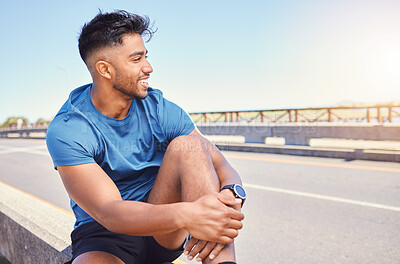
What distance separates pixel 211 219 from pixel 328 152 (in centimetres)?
820

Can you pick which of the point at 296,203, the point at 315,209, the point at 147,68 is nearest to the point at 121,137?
the point at 147,68

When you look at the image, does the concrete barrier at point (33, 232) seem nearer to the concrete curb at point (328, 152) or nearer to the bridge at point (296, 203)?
the bridge at point (296, 203)

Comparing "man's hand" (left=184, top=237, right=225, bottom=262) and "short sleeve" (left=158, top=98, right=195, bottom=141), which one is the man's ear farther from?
"man's hand" (left=184, top=237, right=225, bottom=262)

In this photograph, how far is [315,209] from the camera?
188 inches

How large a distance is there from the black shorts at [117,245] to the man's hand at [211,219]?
1.58 ft

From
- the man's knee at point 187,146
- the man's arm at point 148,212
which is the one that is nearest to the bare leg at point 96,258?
the man's arm at point 148,212

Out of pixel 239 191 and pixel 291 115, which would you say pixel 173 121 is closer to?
pixel 239 191

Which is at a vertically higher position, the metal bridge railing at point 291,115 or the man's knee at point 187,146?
the man's knee at point 187,146

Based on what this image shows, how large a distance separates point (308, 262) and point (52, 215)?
239 cm

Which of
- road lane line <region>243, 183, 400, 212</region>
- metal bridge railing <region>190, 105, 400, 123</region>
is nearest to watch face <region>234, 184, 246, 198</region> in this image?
road lane line <region>243, 183, 400, 212</region>

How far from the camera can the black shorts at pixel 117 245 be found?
72.1 inches

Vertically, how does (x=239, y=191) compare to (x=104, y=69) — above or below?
below

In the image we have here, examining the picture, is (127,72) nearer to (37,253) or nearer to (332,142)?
(37,253)

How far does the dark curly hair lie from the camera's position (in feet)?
6.61
